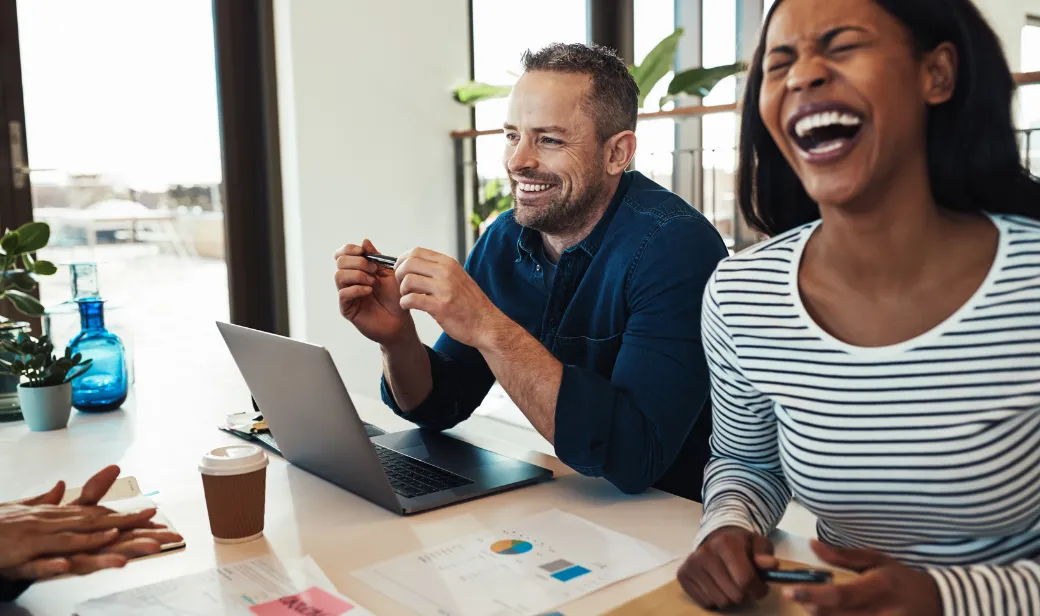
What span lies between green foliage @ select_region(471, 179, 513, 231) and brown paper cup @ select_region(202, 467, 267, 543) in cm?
292

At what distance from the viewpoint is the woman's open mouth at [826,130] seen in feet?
3.13

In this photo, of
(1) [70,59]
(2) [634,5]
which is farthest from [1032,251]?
(2) [634,5]

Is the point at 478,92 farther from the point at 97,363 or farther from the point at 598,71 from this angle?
the point at 97,363

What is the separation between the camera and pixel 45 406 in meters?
1.53

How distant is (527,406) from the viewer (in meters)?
1.25

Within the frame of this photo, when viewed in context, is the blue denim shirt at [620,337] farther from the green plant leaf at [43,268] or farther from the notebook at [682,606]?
the green plant leaf at [43,268]

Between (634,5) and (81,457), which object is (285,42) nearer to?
(634,5)

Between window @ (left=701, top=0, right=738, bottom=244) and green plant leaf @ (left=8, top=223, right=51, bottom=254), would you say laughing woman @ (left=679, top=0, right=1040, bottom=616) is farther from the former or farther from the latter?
window @ (left=701, top=0, right=738, bottom=244)

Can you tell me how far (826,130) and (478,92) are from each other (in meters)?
2.96

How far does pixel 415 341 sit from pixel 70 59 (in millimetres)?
A: 2436

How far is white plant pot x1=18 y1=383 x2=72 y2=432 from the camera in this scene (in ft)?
5.01

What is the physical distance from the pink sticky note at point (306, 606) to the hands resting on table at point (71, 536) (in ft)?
0.56

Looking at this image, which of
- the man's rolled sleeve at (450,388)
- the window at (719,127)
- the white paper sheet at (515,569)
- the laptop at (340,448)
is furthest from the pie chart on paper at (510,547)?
the window at (719,127)

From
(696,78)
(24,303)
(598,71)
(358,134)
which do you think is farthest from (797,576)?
(358,134)
